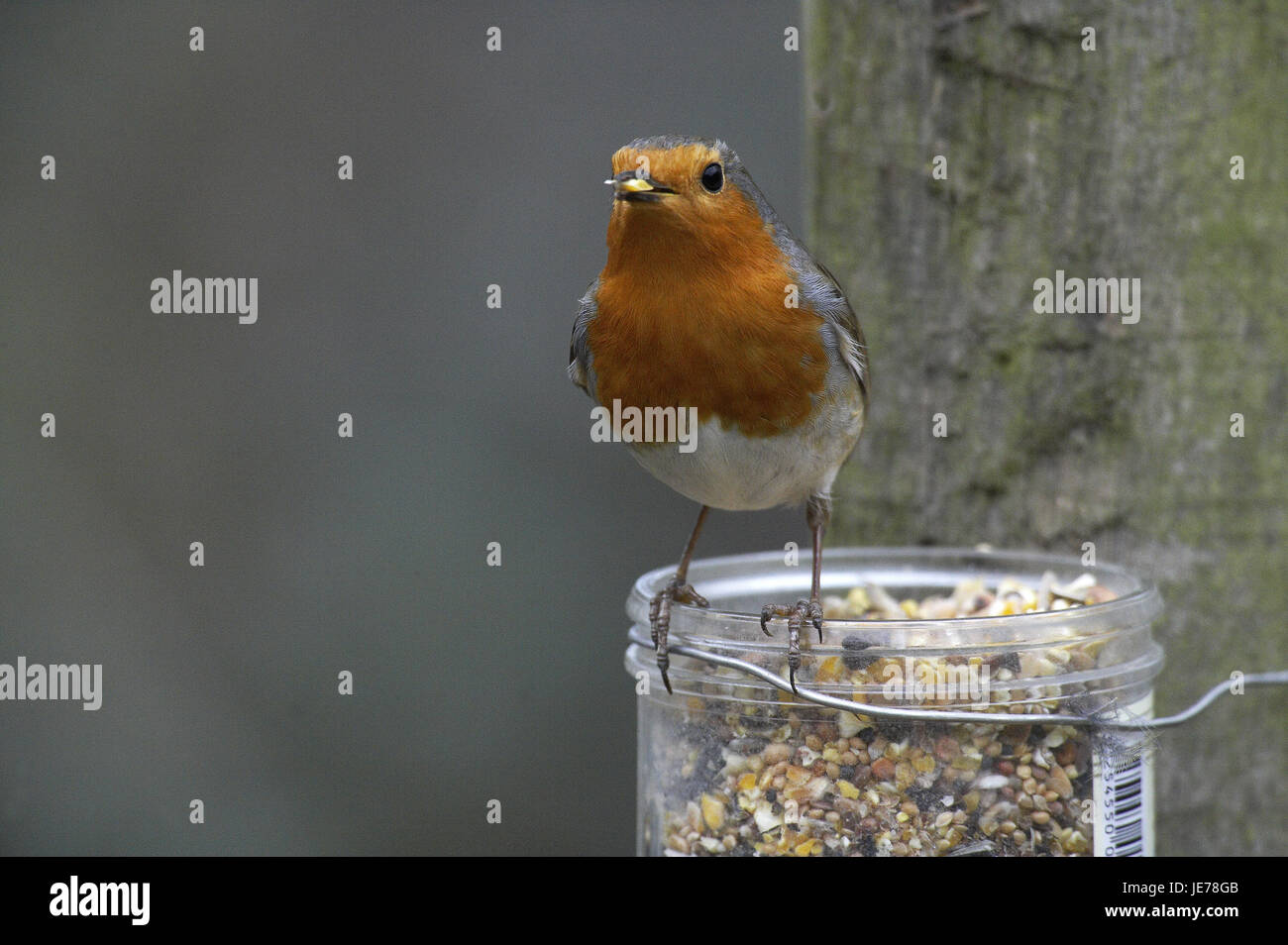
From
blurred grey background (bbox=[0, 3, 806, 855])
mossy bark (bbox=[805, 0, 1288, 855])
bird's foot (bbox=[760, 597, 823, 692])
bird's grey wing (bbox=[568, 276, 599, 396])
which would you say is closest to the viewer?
bird's foot (bbox=[760, 597, 823, 692])

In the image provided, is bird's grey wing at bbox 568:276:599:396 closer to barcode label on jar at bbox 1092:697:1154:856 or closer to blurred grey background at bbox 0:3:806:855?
barcode label on jar at bbox 1092:697:1154:856

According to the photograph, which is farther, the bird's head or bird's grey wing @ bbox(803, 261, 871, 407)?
bird's grey wing @ bbox(803, 261, 871, 407)

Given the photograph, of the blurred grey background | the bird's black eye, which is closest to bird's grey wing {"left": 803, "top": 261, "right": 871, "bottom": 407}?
the bird's black eye

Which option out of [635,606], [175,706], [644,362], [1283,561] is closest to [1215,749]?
[1283,561]

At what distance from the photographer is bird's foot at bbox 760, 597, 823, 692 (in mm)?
2104

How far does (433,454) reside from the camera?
175 inches

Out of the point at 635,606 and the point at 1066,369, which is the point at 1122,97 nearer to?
the point at 1066,369

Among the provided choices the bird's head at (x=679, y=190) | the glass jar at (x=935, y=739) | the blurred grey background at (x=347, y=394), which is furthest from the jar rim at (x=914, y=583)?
the blurred grey background at (x=347, y=394)

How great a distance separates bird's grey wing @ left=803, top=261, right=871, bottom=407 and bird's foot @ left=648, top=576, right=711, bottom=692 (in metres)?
0.52

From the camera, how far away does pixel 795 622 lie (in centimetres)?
217

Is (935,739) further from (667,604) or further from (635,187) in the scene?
(635,187)

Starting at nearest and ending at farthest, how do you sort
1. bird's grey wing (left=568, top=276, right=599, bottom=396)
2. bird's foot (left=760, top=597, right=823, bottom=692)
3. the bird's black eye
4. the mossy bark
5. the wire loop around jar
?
the wire loop around jar → bird's foot (left=760, top=597, right=823, bottom=692) → the bird's black eye → the mossy bark → bird's grey wing (left=568, top=276, right=599, bottom=396)

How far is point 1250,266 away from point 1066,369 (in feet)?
1.21

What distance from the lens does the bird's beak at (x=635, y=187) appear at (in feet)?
6.81
